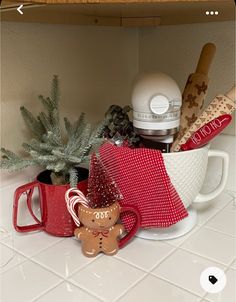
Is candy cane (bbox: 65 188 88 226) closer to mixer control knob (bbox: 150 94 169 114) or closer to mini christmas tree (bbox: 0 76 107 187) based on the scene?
mini christmas tree (bbox: 0 76 107 187)

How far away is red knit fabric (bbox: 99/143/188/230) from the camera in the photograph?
1.89 ft

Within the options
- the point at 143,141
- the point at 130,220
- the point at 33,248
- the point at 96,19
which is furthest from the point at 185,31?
the point at 33,248

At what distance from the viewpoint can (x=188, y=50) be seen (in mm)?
845

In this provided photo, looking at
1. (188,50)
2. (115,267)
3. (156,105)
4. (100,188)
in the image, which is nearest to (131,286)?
(115,267)

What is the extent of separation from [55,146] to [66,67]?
24cm

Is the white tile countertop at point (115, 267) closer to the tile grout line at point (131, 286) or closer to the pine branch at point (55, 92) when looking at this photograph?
the tile grout line at point (131, 286)

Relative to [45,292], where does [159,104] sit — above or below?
above

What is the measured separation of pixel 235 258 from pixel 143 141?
25cm

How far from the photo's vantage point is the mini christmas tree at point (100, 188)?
58 cm

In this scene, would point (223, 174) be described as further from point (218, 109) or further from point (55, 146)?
point (55, 146)

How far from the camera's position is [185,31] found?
840 mm

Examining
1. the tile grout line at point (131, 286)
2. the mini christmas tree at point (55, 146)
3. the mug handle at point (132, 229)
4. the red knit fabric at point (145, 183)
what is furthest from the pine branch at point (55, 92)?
the tile grout line at point (131, 286)

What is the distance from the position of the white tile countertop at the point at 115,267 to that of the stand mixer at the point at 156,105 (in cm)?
18

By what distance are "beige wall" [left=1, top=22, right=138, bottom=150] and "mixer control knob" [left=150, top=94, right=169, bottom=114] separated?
272mm
